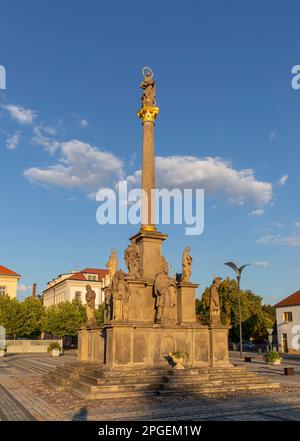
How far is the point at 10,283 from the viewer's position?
244ft

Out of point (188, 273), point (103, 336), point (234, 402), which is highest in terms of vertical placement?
point (188, 273)

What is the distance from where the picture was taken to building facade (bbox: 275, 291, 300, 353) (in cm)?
5456

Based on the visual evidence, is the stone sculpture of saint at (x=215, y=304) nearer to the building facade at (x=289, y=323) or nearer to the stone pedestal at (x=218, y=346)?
the stone pedestal at (x=218, y=346)

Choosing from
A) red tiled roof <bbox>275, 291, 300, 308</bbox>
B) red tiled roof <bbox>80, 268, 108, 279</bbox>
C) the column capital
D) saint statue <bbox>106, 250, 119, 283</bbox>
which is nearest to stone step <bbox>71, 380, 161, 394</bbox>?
saint statue <bbox>106, 250, 119, 283</bbox>

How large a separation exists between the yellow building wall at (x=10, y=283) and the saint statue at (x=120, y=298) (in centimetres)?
6140

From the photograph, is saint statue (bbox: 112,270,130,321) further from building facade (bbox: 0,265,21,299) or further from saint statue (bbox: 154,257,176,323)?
building facade (bbox: 0,265,21,299)

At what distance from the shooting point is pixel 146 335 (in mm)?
17094

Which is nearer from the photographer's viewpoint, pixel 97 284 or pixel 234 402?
pixel 234 402

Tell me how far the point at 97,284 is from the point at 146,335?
206 feet

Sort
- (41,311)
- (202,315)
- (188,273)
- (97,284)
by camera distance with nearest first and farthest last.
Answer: (188,273), (41,311), (202,315), (97,284)

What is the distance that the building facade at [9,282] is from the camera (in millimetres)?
73438

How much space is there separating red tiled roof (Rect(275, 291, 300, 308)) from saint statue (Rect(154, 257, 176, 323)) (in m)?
41.0
